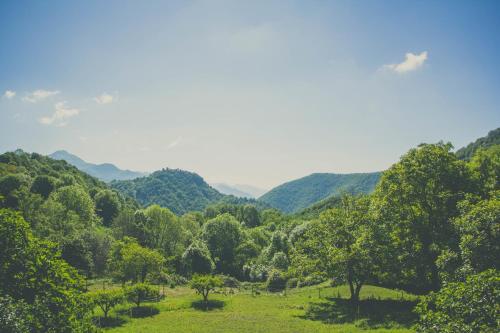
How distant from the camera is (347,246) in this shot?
4569 cm

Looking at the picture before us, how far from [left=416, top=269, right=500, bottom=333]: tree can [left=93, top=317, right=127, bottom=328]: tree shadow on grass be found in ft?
122

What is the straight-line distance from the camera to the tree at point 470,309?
12.8 meters

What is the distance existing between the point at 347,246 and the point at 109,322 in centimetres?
3211

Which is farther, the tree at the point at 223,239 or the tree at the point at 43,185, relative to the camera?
the tree at the point at 43,185

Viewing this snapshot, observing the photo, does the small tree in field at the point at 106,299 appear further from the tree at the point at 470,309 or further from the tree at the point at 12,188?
the tree at the point at 12,188

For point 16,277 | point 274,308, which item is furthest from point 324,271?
point 16,277

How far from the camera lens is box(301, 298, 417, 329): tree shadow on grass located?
34438 mm

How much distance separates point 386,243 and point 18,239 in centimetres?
3741

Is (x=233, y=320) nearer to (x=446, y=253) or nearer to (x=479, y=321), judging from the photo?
(x=446, y=253)

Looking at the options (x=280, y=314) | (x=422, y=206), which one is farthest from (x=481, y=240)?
(x=280, y=314)

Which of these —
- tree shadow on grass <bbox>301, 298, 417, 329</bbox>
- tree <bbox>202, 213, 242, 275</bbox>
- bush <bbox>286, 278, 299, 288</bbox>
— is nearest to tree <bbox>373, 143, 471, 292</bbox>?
tree shadow on grass <bbox>301, 298, 417, 329</bbox>

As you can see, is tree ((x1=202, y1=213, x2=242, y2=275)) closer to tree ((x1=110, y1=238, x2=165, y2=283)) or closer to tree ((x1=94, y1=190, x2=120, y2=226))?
tree ((x1=110, y1=238, x2=165, y2=283))

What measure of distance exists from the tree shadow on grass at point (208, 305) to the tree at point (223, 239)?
134ft

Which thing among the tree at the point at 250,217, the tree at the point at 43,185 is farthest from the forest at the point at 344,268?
the tree at the point at 250,217
